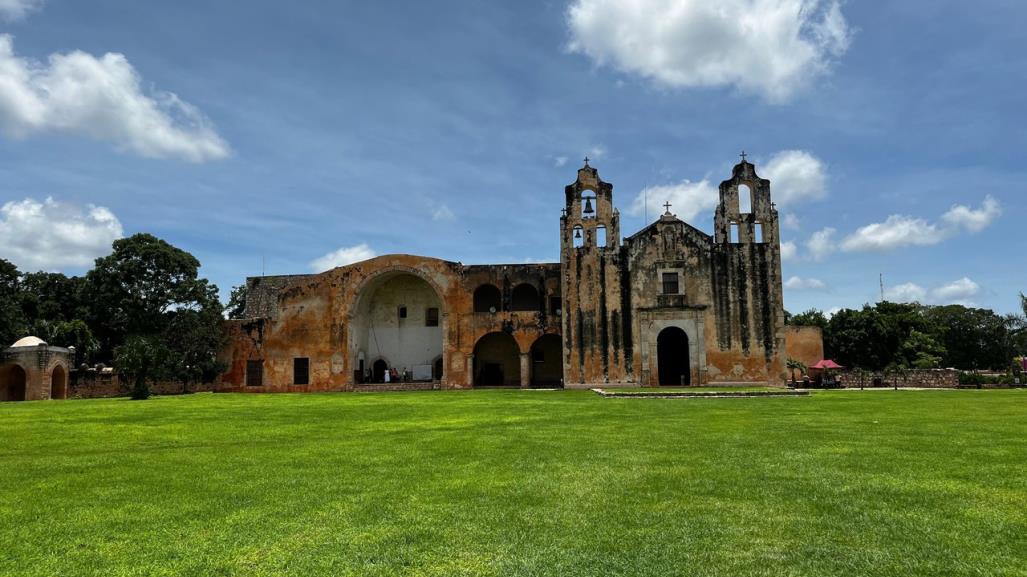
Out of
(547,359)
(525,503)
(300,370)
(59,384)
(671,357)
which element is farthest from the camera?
(547,359)

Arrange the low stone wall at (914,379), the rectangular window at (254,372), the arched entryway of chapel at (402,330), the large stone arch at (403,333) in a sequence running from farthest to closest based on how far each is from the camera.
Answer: the arched entryway of chapel at (402,330) < the large stone arch at (403,333) < the rectangular window at (254,372) < the low stone wall at (914,379)

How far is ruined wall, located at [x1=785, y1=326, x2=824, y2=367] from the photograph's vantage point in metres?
36.5

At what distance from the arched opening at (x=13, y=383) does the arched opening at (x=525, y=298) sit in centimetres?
2200

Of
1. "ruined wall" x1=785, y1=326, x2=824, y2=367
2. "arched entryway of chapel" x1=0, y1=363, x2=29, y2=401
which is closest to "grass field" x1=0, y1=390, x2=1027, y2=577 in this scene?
"arched entryway of chapel" x1=0, y1=363, x2=29, y2=401

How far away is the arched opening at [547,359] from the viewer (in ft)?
118

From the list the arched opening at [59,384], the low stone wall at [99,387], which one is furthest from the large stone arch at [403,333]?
the arched opening at [59,384]

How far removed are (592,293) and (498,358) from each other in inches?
305

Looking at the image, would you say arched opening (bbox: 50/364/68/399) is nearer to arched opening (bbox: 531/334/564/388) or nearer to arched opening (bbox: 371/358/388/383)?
arched opening (bbox: 371/358/388/383)

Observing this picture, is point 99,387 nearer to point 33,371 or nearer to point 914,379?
point 33,371

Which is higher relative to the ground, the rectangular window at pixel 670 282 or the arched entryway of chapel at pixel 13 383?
the rectangular window at pixel 670 282

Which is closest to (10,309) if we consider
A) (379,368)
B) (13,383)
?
(13,383)

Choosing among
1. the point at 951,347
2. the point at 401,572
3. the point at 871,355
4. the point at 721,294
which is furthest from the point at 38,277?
the point at 951,347

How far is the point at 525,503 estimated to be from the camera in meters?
5.79

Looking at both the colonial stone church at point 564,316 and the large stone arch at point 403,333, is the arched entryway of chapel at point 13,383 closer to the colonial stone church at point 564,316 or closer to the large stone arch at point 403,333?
the colonial stone church at point 564,316
